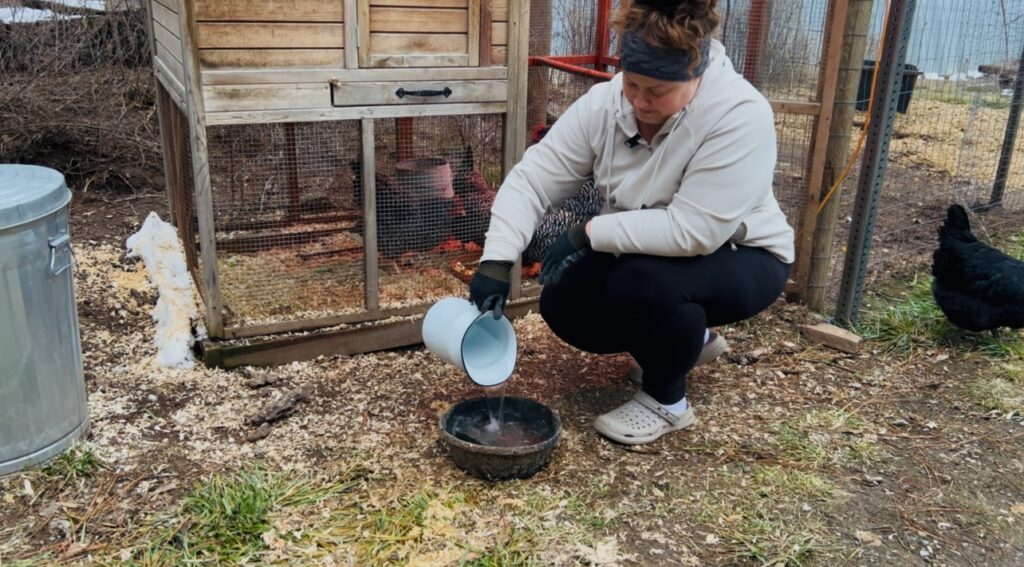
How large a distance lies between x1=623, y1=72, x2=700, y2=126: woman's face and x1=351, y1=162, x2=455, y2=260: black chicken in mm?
1267

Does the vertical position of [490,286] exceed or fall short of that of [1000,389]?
it exceeds it

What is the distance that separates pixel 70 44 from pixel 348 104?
409cm

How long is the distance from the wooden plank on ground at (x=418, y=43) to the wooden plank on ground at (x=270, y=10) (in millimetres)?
175

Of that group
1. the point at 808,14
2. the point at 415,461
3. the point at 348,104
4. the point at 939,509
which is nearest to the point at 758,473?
the point at 939,509

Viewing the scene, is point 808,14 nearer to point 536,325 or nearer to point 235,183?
point 536,325

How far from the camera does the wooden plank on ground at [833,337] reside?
3664 mm

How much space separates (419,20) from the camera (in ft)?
10.7

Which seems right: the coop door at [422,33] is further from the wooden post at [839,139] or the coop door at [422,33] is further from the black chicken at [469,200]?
Answer: the wooden post at [839,139]

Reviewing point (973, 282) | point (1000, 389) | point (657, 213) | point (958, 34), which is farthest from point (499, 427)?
point (958, 34)

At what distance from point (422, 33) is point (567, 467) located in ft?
5.52

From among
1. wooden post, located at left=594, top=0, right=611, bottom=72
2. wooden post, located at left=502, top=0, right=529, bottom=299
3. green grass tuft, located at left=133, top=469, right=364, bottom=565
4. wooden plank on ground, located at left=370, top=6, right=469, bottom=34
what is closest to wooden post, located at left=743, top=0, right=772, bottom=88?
wooden post, located at left=594, top=0, right=611, bottom=72

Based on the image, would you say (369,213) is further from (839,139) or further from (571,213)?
(839,139)

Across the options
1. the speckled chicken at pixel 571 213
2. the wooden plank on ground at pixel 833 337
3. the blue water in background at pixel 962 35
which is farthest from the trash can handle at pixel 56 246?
the blue water in background at pixel 962 35

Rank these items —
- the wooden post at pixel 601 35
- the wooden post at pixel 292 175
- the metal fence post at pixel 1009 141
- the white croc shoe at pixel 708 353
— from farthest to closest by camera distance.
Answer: the metal fence post at pixel 1009 141
the wooden post at pixel 601 35
the wooden post at pixel 292 175
the white croc shoe at pixel 708 353
